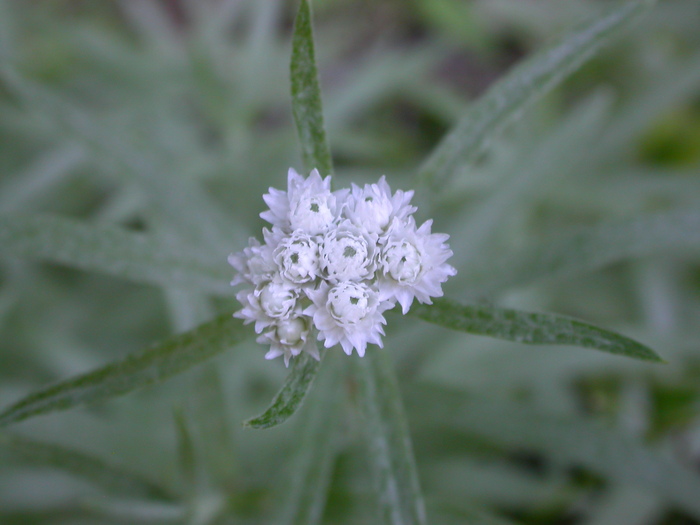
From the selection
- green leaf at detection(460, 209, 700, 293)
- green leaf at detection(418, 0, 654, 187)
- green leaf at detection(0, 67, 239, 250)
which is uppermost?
green leaf at detection(0, 67, 239, 250)

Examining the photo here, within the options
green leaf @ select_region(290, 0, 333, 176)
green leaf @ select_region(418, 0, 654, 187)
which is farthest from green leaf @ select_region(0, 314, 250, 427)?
green leaf @ select_region(418, 0, 654, 187)

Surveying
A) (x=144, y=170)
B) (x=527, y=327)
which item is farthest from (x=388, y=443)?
(x=144, y=170)

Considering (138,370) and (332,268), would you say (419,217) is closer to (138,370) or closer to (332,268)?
(332,268)

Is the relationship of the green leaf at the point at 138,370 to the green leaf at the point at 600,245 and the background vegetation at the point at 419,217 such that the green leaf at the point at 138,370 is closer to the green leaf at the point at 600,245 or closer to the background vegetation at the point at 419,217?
the background vegetation at the point at 419,217

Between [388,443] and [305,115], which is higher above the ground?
[305,115]

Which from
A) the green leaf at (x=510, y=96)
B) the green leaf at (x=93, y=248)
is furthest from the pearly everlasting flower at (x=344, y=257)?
the green leaf at (x=93, y=248)

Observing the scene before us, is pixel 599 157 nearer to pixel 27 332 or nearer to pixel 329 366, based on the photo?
pixel 329 366

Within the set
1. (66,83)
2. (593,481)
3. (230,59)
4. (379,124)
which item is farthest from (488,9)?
(593,481)

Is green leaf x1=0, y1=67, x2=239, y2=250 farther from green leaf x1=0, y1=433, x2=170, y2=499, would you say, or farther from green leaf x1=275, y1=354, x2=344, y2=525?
green leaf x1=0, y1=433, x2=170, y2=499
